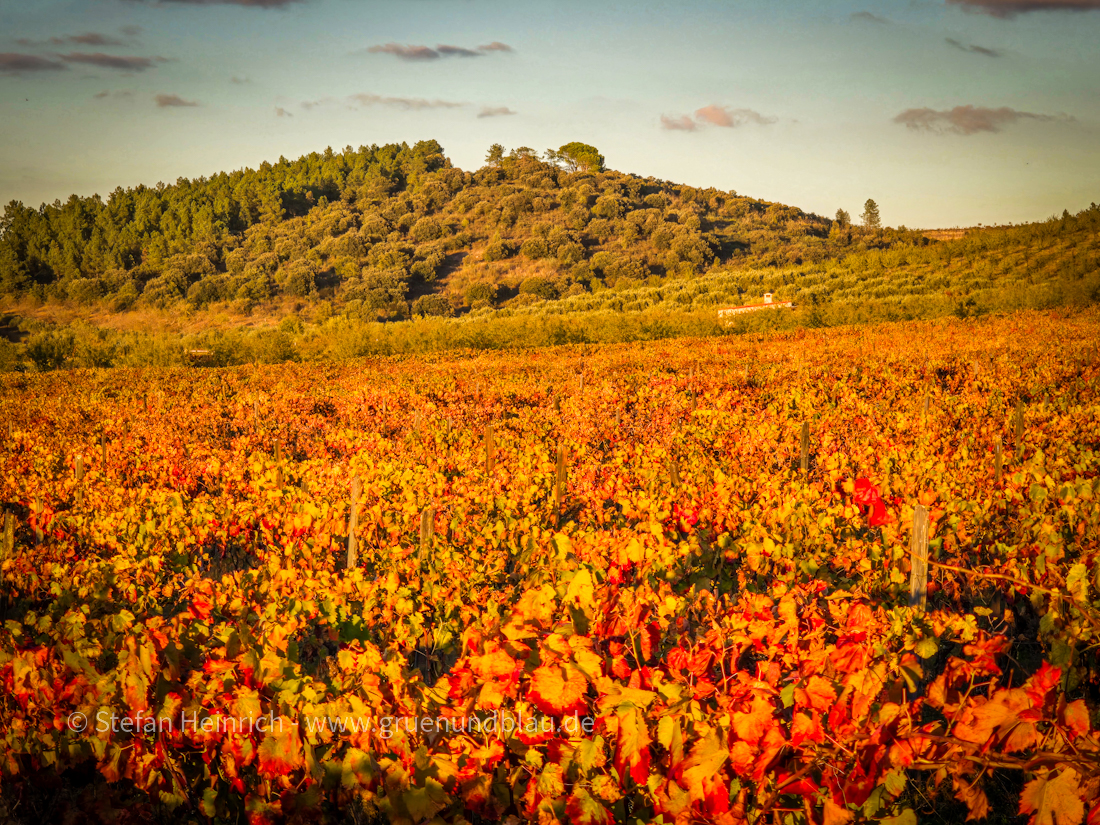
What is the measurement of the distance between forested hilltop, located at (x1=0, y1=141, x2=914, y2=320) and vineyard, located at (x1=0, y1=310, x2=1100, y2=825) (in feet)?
150

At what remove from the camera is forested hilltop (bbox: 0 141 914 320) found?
59.7 metres

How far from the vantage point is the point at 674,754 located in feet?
6.95

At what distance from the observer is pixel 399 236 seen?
241 feet

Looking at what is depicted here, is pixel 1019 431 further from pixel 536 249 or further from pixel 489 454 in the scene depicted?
pixel 536 249

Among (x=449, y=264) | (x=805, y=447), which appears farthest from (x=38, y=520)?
(x=449, y=264)

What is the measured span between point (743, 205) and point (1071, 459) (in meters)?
83.9

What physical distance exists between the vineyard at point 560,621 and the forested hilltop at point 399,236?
150ft

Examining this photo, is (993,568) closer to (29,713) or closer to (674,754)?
(674,754)

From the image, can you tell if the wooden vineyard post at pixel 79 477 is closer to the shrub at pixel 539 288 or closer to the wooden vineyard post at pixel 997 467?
the wooden vineyard post at pixel 997 467

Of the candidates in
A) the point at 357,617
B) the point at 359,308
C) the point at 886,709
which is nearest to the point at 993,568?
the point at 886,709

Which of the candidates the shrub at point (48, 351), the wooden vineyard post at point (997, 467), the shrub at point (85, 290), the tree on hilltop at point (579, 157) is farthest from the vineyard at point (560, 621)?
the tree on hilltop at point (579, 157)

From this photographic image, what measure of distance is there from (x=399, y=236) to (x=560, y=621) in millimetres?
74911

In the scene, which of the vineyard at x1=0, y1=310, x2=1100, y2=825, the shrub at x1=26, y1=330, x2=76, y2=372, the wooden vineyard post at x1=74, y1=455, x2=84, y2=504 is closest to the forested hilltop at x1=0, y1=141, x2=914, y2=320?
the shrub at x1=26, y1=330, x2=76, y2=372

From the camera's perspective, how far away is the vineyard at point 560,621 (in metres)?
2.20
